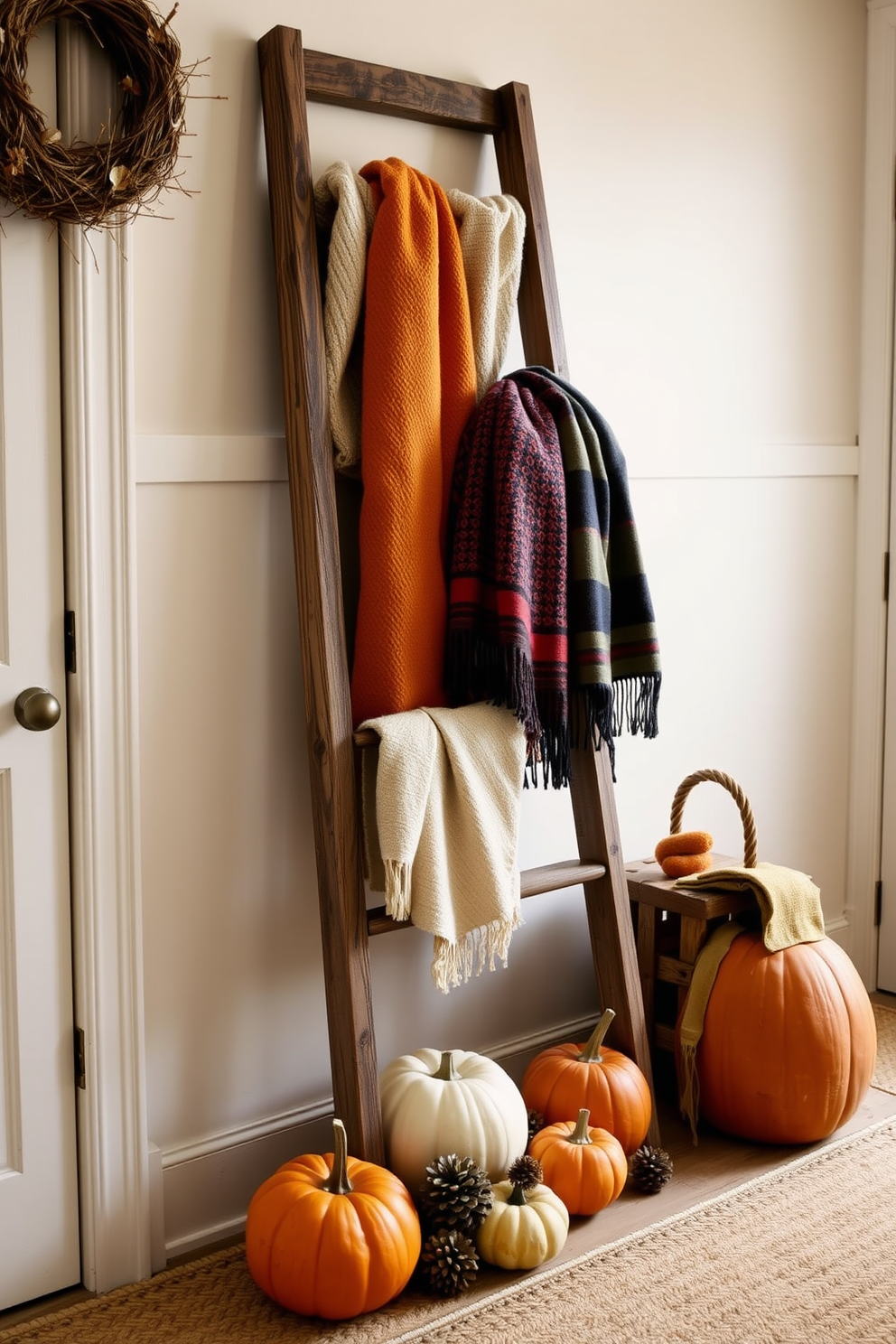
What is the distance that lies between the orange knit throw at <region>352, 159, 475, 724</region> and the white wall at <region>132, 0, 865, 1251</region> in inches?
5.8

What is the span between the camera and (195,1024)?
1.99 metres

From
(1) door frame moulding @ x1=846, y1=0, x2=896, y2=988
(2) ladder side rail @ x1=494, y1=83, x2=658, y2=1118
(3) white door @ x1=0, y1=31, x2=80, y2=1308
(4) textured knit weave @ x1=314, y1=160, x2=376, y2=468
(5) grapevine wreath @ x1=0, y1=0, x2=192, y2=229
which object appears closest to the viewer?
(5) grapevine wreath @ x1=0, y1=0, x2=192, y2=229

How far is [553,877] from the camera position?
2.21m

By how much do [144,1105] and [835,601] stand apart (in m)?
2.02

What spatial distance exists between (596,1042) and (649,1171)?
0.75ft

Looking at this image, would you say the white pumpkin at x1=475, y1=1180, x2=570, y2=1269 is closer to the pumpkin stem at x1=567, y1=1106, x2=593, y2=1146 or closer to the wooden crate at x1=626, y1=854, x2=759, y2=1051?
the pumpkin stem at x1=567, y1=1106, x2=593, y2=1146

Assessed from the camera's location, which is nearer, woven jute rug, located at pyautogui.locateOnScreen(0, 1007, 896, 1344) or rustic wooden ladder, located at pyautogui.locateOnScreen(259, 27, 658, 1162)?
woven jute rug, located at pyautogui.locateOnScreen(0, 1007, 896, 1344)

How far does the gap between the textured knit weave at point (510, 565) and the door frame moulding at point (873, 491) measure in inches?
49.2

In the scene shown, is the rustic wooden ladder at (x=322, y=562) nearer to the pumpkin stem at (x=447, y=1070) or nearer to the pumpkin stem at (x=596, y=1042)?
the pumpkin stem at (x=447, y=1070)

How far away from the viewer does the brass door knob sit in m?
1.74

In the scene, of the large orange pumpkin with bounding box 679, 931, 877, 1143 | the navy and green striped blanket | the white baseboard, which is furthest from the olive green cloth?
the white baseboard

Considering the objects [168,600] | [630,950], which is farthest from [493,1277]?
[168,600]

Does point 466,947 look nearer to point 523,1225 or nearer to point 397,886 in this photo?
point 397,886

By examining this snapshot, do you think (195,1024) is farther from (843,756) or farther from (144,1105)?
(843,756)
